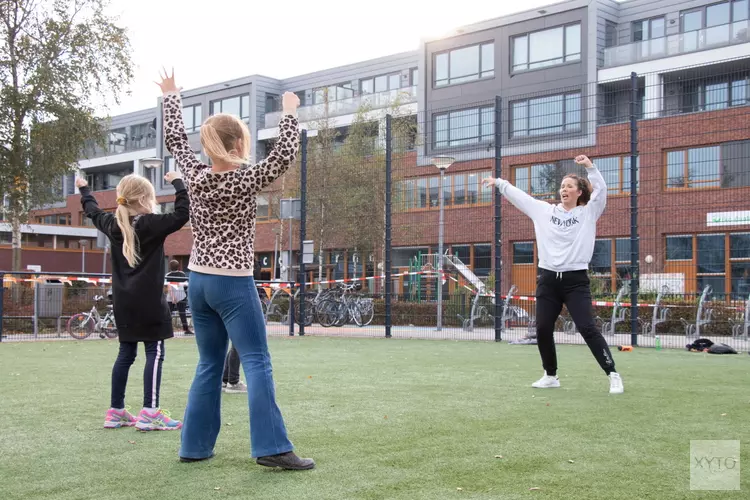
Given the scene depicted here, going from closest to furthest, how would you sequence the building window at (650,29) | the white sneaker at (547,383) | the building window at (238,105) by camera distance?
the white sneaker at (547,383) < the building window at (650,29) < the building window at (238,105)

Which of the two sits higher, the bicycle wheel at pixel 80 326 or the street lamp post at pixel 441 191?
the street lamp post at pixel 441 191

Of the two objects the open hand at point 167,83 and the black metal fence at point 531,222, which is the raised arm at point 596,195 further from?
the black metal fence at point 531,222

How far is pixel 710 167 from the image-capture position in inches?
510

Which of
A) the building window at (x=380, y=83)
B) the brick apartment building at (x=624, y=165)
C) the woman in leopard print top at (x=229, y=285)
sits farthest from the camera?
the building window at (x=380, y=83)

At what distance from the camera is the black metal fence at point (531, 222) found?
1290cm

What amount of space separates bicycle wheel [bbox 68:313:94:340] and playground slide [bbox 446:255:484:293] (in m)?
7.55

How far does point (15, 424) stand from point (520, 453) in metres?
3.18

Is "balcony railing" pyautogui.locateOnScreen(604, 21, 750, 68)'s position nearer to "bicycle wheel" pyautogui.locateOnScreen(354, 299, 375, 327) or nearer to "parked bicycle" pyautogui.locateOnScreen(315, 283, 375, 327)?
"parked bicycle" pyautogui.locateOnScreen(315, 283, 375, 327)

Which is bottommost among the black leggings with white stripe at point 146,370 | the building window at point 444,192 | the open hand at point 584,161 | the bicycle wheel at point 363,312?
the bicycle wheel at point 363,312

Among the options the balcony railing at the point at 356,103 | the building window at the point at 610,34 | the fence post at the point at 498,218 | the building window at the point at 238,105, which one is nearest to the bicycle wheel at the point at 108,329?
the fence post at the point at 498,218

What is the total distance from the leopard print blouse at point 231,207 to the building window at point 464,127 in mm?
11819

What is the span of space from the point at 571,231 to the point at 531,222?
8.63 meters

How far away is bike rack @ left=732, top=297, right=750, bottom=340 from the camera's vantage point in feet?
43.4

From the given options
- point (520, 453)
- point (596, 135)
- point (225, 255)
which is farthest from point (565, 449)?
point (596, 135)
